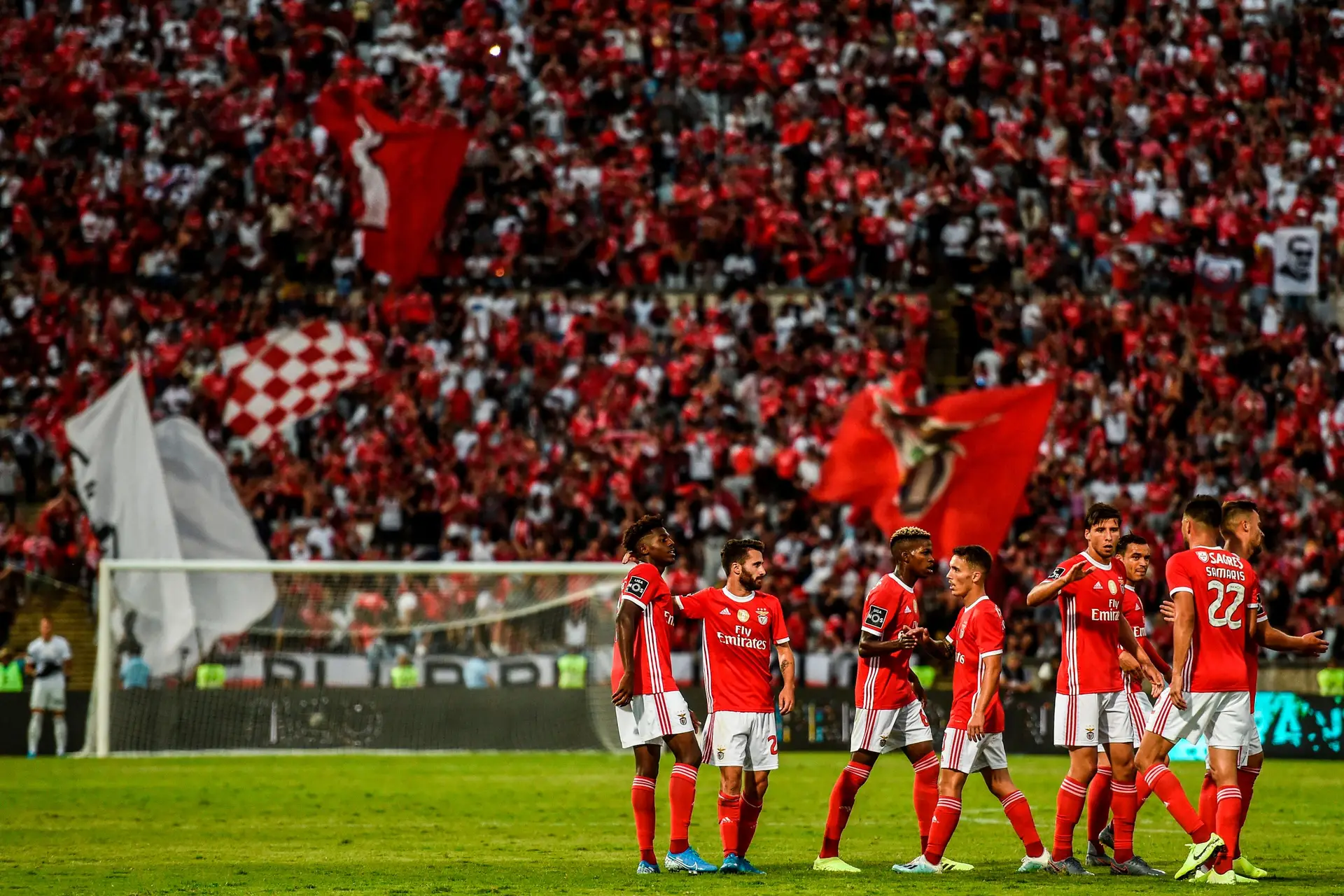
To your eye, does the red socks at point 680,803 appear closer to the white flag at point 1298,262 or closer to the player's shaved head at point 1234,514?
the player's shaved head at point 1234,514

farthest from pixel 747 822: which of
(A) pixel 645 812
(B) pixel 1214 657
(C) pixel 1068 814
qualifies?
(B) pixel 1214 657

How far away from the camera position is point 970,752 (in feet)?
36.0

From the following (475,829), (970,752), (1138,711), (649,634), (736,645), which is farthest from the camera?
(475,829)

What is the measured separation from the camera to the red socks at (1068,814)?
36.4 feet

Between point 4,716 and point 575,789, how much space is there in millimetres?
8894

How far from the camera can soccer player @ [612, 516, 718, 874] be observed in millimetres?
11086

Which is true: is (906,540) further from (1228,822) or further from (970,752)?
(1228,822)

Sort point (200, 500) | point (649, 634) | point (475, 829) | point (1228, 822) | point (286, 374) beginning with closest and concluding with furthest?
1. point (1228, 822)
2. point (649, 634)
3. point (475, 829)
4. point (200, 500)
5. point (286, 374)

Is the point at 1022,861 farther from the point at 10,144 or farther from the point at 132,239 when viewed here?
the point at 10,144

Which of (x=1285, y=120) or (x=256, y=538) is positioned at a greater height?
(x=1285, y=120)

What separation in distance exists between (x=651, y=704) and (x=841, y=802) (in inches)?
49.2

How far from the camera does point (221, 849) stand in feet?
43.4

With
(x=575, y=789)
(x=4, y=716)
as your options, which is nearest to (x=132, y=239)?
(x=4, y=716)

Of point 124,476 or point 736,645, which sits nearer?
point 736,645
